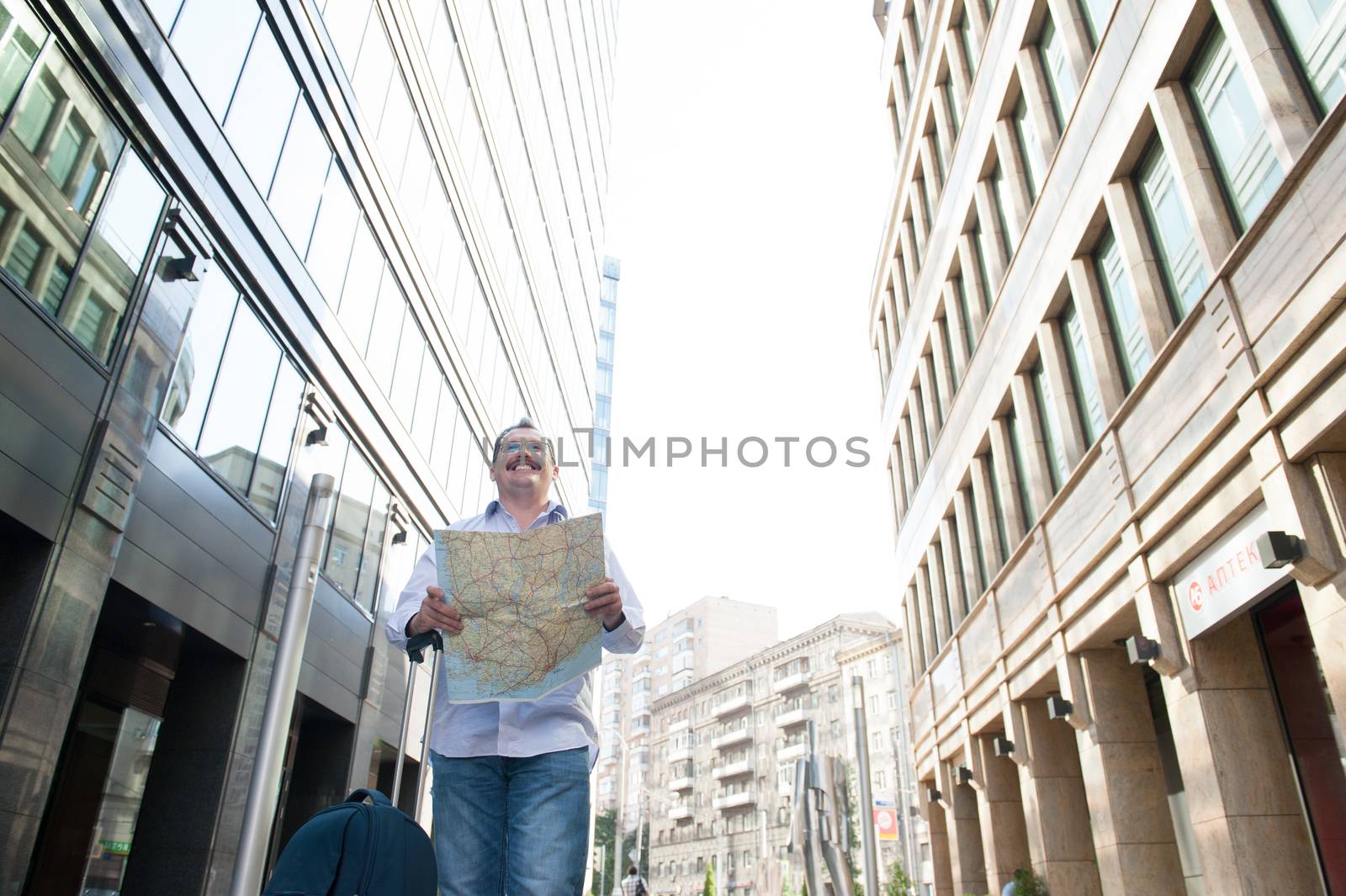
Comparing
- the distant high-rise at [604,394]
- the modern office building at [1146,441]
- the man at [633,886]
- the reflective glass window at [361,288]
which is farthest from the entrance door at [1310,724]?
the distant high-rise at [604,394]

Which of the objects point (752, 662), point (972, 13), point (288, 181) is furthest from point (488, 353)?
point (752, 662)

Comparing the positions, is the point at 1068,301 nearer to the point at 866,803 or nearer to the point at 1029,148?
the point at 1029,148

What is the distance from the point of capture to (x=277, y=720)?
1089cm

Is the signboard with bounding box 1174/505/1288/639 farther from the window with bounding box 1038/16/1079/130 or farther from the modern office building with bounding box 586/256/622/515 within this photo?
the modern office building with bounding box 586/256/622/515

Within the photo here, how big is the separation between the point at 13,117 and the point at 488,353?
1880 centimetres

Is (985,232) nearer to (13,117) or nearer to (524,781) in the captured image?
(13,117)

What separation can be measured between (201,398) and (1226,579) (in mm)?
11855

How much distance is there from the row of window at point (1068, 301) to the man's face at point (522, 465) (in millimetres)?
7888

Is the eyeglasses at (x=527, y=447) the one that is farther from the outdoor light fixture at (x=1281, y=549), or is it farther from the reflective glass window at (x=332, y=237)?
the reflective glass window at (x=332, y=237)

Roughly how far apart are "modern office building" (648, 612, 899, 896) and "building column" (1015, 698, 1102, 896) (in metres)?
50.1

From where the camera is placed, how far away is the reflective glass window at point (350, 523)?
16.9 meters

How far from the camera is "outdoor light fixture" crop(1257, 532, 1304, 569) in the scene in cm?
794

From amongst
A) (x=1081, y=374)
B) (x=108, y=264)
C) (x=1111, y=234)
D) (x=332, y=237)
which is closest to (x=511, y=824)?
(x=108, y=264)

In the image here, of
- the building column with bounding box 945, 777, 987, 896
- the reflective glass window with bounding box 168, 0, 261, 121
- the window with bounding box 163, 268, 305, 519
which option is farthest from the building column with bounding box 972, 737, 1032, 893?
the reflective glass window with bounding box 168, 0, 261, 121
